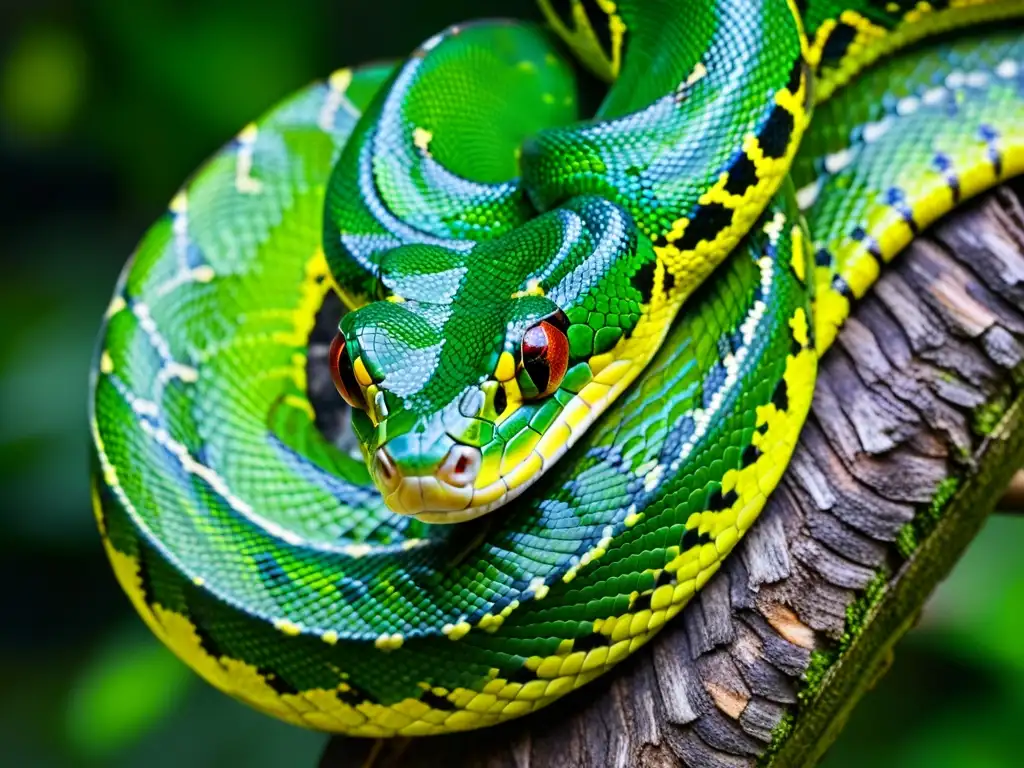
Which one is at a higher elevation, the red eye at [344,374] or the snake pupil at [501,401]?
the snake pupil at [501,401]

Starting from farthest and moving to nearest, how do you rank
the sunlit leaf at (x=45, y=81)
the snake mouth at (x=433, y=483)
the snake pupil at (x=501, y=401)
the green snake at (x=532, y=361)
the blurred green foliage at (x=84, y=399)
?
the sunlit leaf at (x=45, y=81) < the blurred green foliage at (x=84, y=399) < the green snake at (x=532, y=361) < the snake pupil at (x=501, y=401) < the snake mouth at (x=433, y=483)

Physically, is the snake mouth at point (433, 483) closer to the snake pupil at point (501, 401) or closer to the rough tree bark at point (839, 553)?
the snake pupil at point (501, 401)

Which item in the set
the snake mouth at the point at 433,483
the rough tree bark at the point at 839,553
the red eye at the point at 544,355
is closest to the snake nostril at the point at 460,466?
the snake mouth at the point at 433,483

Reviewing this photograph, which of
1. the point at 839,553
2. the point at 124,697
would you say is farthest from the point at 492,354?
the point at 124,697

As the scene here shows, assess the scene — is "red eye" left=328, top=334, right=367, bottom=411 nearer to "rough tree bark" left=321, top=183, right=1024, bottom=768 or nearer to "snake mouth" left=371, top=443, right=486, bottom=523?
"snake mouth" left=371, top=443, right=486, bottom=523

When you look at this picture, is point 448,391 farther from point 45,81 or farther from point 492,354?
point 45,81

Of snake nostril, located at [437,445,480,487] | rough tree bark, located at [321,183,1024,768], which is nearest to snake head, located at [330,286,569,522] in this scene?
snake nostril, located at [437,445,480,487]

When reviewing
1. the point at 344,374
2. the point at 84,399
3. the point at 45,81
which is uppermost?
the point at 344,374
